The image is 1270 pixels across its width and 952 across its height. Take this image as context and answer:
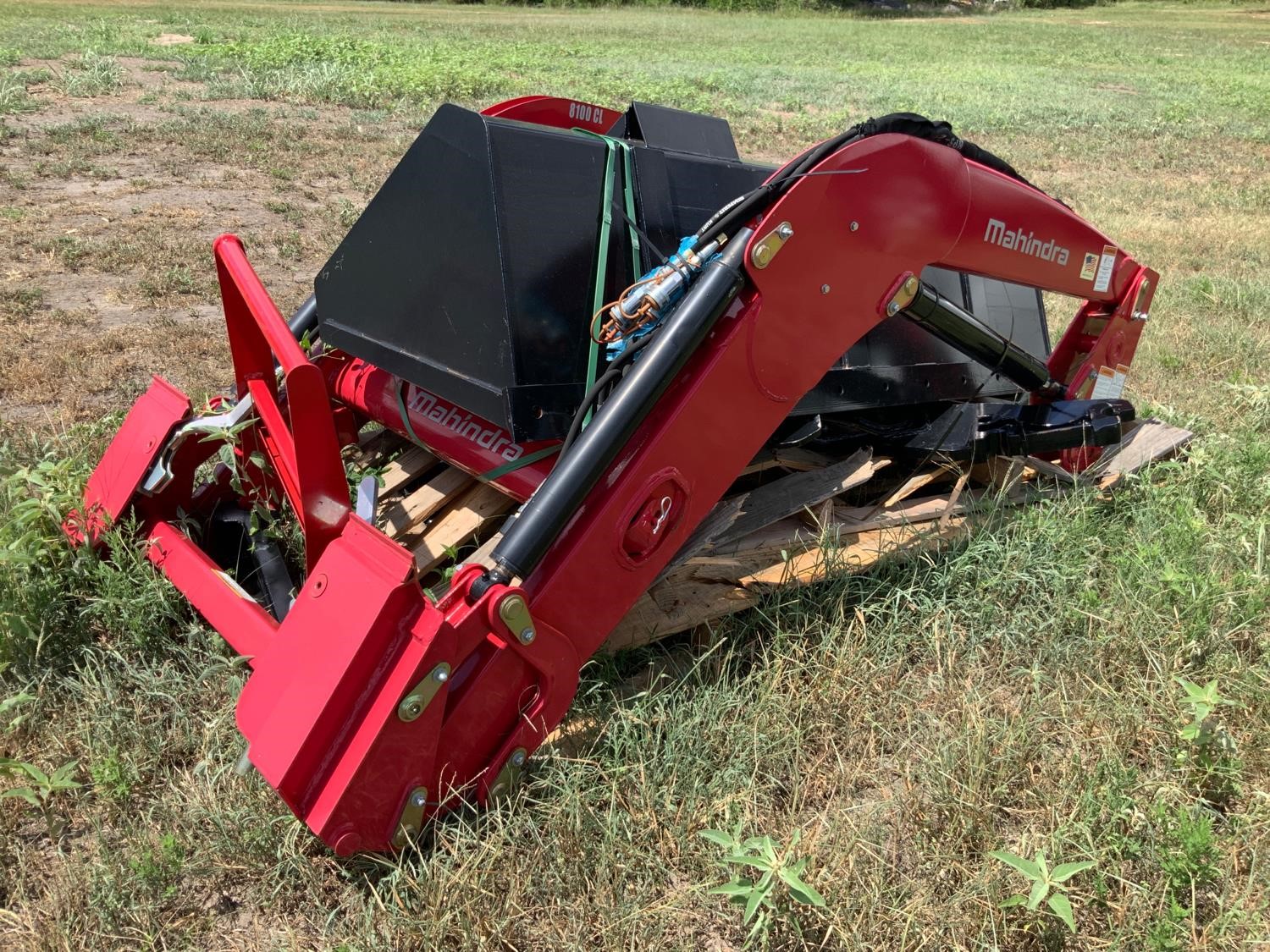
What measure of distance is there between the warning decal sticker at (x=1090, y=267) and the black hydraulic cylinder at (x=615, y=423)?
69.7 inches

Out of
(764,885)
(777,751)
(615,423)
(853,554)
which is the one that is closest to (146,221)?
(853,554)

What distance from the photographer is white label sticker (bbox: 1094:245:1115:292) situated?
3684 millimetres

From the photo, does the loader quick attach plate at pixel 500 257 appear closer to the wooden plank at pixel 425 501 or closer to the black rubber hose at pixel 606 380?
the black rubber hose at pixel 606 380

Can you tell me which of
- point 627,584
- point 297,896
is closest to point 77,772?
point 297,896

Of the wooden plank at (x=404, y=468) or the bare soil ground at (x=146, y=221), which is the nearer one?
the wooden plank at (x=404, y=468)

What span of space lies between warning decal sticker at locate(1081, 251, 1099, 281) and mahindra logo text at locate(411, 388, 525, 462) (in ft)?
7.22

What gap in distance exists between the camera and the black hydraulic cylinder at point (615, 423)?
7.45 feet

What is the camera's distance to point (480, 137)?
2.80 m

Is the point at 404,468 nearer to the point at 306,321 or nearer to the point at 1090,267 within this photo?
the point at 306,321

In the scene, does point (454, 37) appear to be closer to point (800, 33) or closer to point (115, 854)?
point (800, 33)

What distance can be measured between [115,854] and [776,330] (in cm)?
207

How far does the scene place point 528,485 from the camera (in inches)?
117

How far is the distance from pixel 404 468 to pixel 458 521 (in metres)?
0.48

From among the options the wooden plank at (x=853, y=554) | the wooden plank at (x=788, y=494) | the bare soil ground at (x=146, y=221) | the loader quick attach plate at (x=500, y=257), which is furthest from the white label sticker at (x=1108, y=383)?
the bare soil ground at (x=146, y=221)
